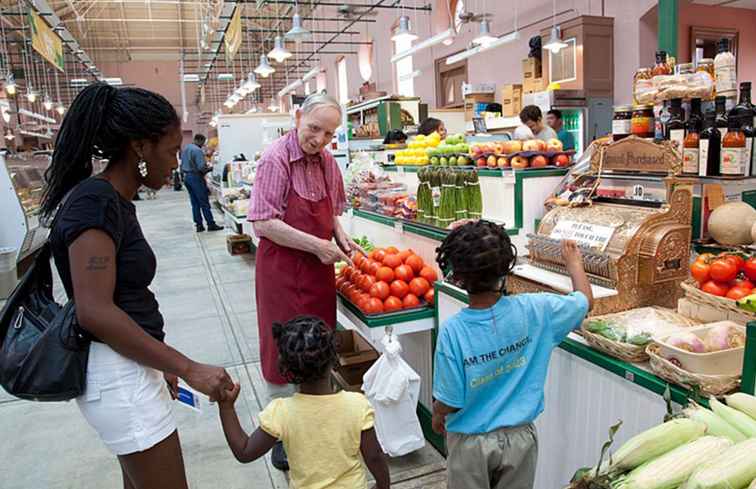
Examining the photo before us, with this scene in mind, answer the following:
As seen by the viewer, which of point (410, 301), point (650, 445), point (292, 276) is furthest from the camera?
point (410, 301)

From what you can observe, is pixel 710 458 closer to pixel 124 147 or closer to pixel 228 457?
pixel 124 147

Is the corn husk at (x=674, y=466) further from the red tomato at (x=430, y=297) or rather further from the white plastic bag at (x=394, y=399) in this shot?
the red tomato at (x=430, y=297)

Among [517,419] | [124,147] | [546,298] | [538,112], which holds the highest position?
[538,112]

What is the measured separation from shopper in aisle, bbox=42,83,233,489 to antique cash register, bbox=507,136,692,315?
1.38 m

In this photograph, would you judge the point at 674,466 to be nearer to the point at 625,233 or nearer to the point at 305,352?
the point at 305,352

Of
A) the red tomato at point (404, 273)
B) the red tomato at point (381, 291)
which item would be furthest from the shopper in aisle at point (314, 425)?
the red tomato at point (404, 273)

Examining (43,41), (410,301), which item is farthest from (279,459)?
(43,41)

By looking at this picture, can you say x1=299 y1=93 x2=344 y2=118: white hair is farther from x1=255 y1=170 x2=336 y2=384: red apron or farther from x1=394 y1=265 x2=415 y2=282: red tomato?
x1=394 y1=265 x2=415 y2=282: red tomato

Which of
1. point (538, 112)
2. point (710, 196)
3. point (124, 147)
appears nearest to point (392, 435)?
point (710, 196)

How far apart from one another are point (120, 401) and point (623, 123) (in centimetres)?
225

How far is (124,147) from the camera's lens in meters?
1.43

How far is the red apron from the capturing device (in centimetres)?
267

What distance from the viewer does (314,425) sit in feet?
5.48

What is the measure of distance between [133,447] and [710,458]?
134 centimetres
